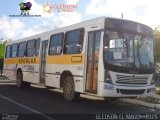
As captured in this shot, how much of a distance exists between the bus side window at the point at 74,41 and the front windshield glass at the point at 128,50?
68.4 inches

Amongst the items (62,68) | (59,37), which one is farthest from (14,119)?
(59,37)

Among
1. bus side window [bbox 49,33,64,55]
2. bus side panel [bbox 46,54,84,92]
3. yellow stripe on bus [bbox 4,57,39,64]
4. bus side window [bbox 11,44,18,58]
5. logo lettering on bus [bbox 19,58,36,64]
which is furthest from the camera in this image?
bus side window [bbox 11,44,18,58]

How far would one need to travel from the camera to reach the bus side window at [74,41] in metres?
15.1

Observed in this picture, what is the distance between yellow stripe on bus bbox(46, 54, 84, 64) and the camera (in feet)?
49.0

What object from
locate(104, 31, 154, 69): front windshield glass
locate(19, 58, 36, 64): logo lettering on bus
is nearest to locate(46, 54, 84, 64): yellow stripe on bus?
locate(104, 31, 154, 69): front windshield glass

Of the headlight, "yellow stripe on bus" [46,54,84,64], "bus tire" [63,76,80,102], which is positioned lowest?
"bus tire" [63,76,80,102]

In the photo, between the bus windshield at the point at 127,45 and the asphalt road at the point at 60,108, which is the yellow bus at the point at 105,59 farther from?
the asphalt road at the point at 60,108

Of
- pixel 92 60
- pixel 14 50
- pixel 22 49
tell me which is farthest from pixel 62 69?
pixel 14 50

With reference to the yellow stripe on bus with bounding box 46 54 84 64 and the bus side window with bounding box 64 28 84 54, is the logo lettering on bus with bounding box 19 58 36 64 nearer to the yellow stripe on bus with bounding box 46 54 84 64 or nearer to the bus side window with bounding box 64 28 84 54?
the yellow stripe on bus with bounding box 46 54 84 64

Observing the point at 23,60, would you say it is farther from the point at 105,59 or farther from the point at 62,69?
the point at 105,59

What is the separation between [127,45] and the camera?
13.8 metres

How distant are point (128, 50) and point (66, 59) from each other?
331 centimetres

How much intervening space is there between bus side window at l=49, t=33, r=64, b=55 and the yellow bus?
4 centimetres

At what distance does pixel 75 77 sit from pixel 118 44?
2462 mm
